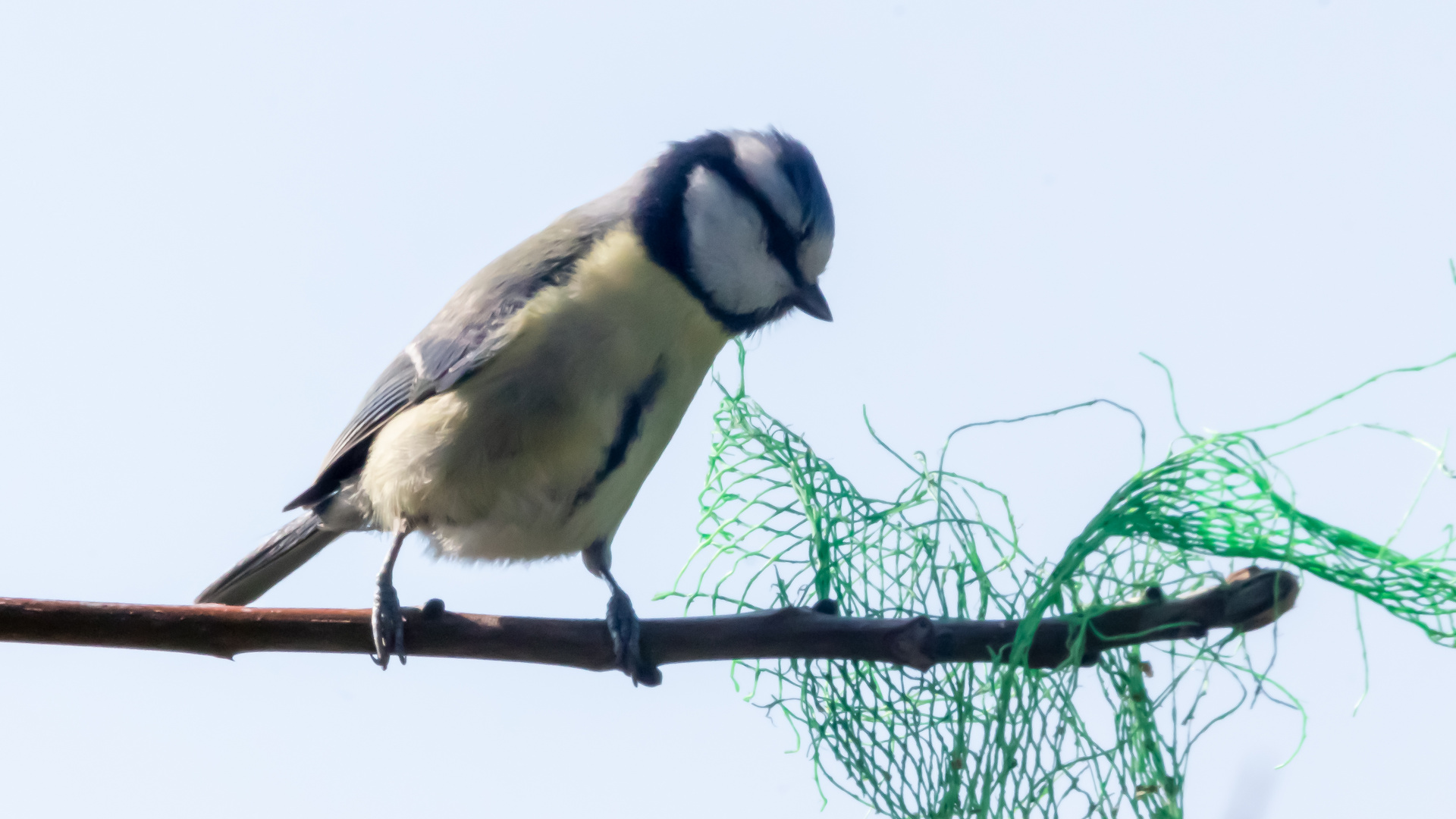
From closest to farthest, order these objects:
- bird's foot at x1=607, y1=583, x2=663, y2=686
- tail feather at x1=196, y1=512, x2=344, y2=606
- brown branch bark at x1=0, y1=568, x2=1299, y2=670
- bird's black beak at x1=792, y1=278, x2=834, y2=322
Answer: brown branch bark at x1=0, y1=568, x2=1299, y2=670
bird's foot at x1=607, y1=583, x2=663, y2=686
bird's black beak at x1=792, y1=278, x2=834, y2=322
tail feather at x1=196, y1=512, x2=344, y2=606

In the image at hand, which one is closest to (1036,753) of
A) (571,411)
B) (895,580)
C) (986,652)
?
(986,652)

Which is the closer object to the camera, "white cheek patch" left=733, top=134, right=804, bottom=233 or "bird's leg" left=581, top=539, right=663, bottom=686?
"bird's leg" left=581, top=539, right=663, bottom=686

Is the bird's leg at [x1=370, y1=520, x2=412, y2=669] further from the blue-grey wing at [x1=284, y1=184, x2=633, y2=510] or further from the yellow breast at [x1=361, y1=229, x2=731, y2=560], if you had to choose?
the blue-grey wing at [x1=284, y1=184, x2=633, y2=510]

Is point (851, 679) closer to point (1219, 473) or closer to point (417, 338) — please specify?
point (1219, 473)

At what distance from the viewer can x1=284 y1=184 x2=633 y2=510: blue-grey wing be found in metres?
1.37

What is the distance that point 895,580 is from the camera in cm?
97

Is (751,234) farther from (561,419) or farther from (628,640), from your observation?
(628,640)

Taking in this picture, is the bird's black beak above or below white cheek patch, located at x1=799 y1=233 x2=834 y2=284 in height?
below

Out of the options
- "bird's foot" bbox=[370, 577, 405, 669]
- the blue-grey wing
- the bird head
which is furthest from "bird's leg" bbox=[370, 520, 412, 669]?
the bird head

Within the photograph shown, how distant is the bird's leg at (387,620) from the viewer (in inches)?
45.5

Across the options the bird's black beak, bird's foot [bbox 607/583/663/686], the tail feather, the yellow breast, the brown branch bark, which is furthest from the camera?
the tail feather

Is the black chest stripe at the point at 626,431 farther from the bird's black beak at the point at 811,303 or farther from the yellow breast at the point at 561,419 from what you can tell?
the bird's black beak at the point at 811,303

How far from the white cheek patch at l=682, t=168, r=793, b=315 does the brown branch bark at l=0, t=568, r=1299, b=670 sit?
446 millimetres

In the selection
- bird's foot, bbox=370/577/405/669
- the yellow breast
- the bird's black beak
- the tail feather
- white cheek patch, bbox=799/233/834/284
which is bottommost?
bird's foot, bbox=370/577/405/669
